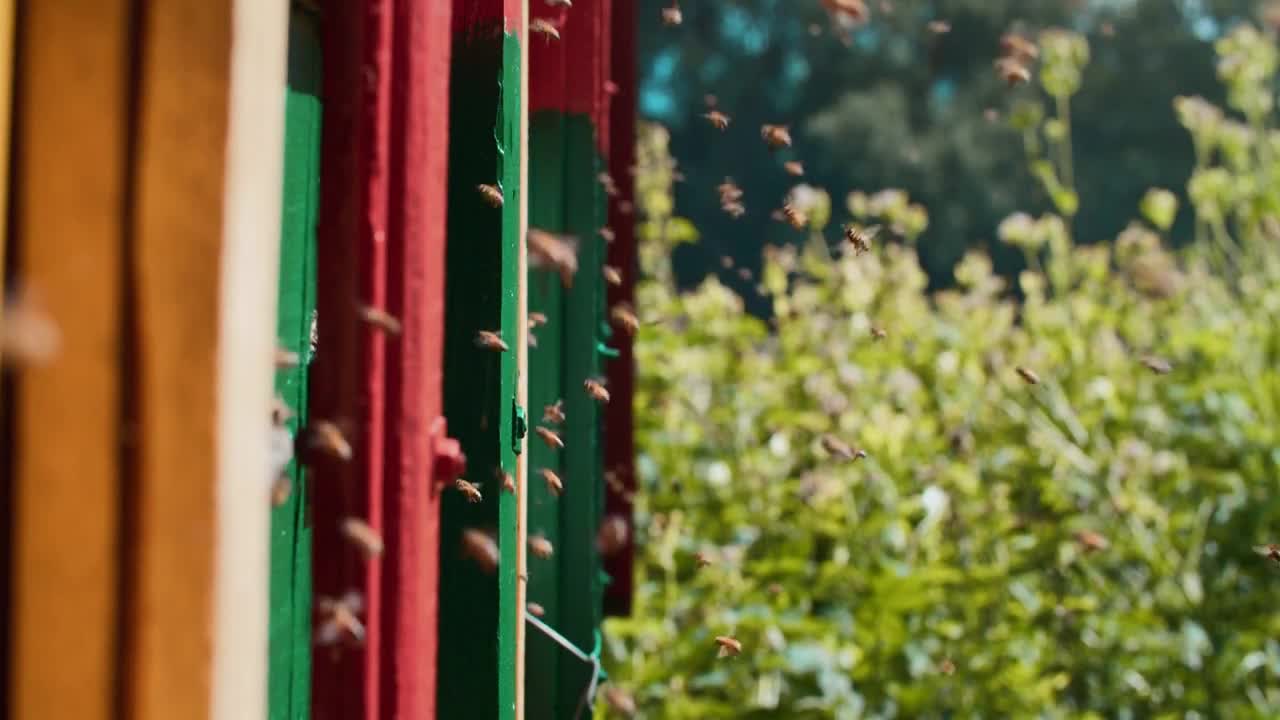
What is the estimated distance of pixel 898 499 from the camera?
3916mm

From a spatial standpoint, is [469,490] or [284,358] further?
[469,490]

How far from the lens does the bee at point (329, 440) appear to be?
3.59 ft

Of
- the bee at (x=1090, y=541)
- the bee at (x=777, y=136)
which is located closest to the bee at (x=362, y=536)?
the bee at (x=777, y=136)

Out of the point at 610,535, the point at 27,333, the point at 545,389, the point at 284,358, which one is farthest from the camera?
the point at 610,535

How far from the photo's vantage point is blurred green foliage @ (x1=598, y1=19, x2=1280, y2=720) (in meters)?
3.54

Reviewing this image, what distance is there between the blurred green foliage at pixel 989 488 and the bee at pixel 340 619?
2.13 meters

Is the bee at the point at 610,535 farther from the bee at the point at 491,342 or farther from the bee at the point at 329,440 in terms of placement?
the bee at the point at 329,440

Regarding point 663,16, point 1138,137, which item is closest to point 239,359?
point 663,16

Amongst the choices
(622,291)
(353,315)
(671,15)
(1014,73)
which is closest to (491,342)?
(353,315)

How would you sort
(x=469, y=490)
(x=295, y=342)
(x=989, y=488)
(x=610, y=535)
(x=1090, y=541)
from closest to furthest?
(x=295, y=342)
(x=469, y=490)
(x=610, y=535)
(x=1090, y=541)
(x=989, y=488)

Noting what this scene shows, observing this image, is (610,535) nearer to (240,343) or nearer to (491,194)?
(491,194)

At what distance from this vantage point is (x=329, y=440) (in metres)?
1.09

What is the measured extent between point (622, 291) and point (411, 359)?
94.4 inches

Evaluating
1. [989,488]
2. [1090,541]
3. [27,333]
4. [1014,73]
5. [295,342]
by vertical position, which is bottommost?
[989,488]
